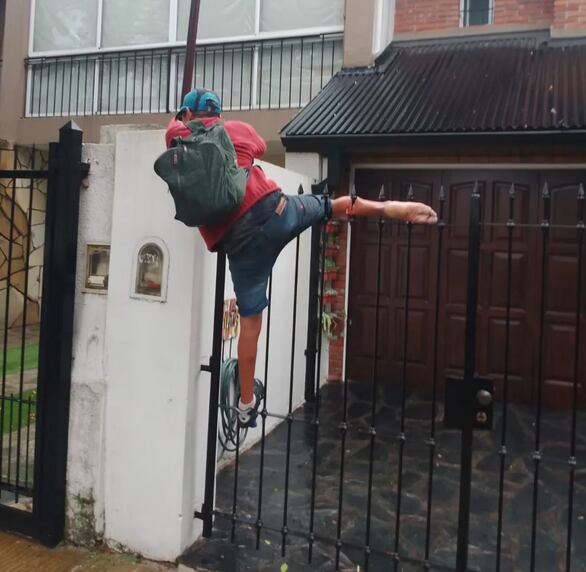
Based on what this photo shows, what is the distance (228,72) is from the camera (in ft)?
28.4

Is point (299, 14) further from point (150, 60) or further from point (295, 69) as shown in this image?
point (150, 60)

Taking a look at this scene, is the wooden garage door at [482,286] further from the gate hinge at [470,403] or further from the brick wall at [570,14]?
the gate hinge at [470,403]

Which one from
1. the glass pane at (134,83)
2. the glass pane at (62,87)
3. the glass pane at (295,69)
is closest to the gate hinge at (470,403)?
the glass pane at (295,69)

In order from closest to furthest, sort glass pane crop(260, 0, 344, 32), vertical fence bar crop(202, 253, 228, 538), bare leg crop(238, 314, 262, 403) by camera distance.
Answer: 1. bare leg crop(238, 314, 262, 403)
2. vertical fence bar crop(202, 253, 228, 538)
3. glass pane crop(260, 0, 344, 32)

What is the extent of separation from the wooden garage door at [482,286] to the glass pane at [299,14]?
2.54m

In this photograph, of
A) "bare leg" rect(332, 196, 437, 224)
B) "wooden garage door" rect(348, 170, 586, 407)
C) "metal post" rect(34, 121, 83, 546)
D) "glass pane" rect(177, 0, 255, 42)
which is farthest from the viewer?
"glass pane" rect(177, 0, 255, 42)

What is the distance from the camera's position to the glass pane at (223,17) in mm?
8477

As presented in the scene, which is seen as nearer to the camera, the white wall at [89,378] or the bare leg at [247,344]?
the bare leg at [247,344]

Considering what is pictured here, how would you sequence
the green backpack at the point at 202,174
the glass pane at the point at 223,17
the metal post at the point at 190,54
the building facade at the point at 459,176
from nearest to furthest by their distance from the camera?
the green backpack at the point at 202,174
the building facade at the point at 459,176
the metal post at the point at 190,54
the glass pane at the point at 223,17

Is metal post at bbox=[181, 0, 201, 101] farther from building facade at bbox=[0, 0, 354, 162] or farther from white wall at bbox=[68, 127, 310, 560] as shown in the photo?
white wall at bbox=[68, 127, 310, 560]

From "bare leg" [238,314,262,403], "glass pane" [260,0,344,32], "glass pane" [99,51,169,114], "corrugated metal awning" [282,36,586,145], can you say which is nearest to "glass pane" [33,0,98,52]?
"glass pane" [99,51,169,114]

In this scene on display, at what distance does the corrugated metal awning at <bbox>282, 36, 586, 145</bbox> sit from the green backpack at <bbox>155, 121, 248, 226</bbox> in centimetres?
344

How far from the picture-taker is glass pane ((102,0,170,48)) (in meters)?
8.93

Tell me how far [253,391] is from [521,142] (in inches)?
150
